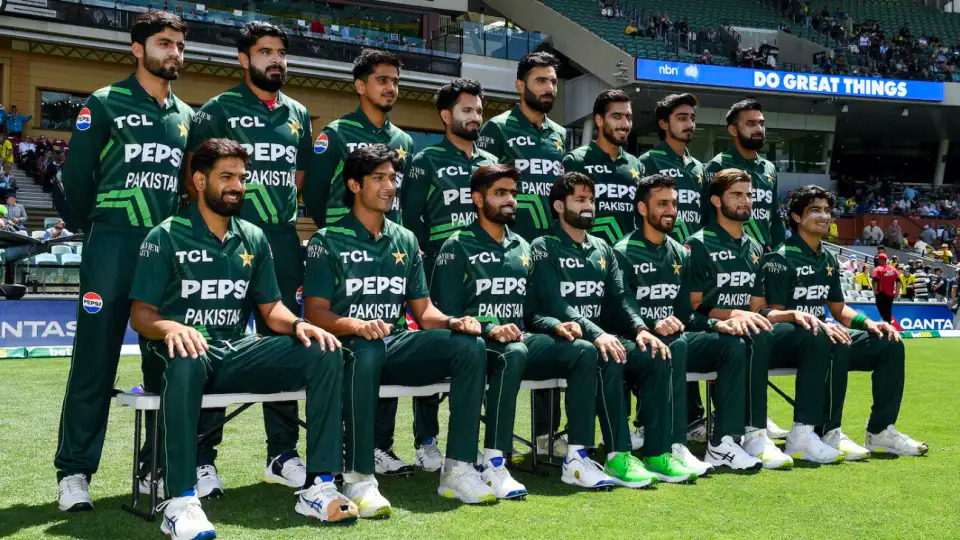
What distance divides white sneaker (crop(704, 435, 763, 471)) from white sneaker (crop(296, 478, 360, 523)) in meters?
2.78

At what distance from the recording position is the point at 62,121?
29047 millimetres

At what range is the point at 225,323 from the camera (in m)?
5.11

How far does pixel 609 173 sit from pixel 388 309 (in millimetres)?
2554

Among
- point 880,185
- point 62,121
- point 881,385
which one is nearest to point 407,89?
point 62,121

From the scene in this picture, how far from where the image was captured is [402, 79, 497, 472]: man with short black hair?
654 centimetres

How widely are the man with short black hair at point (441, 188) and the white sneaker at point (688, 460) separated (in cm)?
158

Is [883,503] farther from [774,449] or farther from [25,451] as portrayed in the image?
[25,451]

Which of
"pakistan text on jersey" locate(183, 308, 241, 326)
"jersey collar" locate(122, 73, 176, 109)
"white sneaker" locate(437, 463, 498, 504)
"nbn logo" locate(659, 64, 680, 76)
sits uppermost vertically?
"nbn logo" locate(659, 64, 680, 76)

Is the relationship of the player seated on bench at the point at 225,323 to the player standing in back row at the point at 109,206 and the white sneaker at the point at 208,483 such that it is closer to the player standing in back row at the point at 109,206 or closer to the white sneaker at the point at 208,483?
the player standing in back row at the point at 109,206

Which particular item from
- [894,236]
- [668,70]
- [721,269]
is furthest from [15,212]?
[894,236]

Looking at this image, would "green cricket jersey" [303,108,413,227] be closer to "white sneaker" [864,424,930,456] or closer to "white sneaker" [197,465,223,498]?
"white sneaker" [197,465,223,498]

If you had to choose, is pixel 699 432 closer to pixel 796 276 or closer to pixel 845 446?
pixel 845 446

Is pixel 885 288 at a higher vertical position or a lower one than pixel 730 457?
lower

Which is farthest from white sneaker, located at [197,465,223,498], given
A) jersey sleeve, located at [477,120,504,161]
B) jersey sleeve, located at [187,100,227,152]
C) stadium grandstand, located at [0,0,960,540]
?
jersey sleeve, located at [477,120,504,161]
